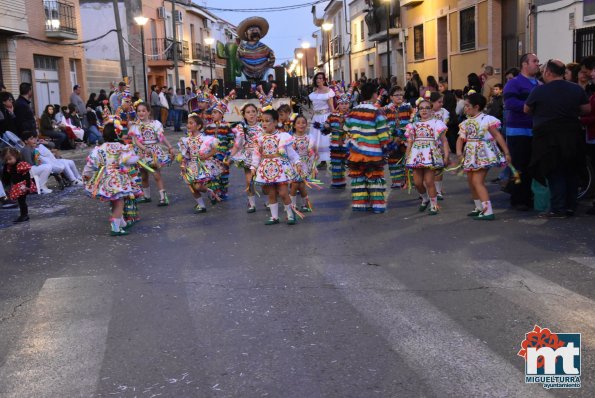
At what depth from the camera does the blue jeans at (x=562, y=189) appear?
8578mm

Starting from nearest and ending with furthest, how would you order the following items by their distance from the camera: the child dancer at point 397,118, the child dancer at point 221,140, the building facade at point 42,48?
1. the child dancer at point 397,118
2. the child dancer at point 221,140
3. the building facade at point 42,48

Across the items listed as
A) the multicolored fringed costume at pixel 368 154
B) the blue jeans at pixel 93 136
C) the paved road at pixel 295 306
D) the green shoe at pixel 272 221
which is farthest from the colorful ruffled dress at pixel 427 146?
the blue jeans at pixel 93 136

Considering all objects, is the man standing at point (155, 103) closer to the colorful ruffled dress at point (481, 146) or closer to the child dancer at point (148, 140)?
the child dancer at point (148, 140)

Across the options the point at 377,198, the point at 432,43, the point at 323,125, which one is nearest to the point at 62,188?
the point at 323,125

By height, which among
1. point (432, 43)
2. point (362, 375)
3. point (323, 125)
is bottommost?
point (362, 375)

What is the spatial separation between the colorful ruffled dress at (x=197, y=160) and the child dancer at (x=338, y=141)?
2260mm

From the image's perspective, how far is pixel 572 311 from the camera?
5.18 m

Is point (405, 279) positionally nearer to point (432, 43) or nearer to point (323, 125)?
point (323, 125)

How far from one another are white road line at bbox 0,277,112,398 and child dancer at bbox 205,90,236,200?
4.60 m

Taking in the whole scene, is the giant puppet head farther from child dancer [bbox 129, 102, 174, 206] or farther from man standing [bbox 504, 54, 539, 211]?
man standing [bbox 504, 54, 539, 211]

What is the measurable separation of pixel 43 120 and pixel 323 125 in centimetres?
1060

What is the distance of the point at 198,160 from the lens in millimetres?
10195

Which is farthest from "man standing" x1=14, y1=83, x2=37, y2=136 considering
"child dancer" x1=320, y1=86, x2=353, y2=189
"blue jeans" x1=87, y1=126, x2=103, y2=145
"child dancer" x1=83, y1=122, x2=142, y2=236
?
"blue jeans" x1=87, y1=126, x2=103, y2=145

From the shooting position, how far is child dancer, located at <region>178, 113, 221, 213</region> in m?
10.1
